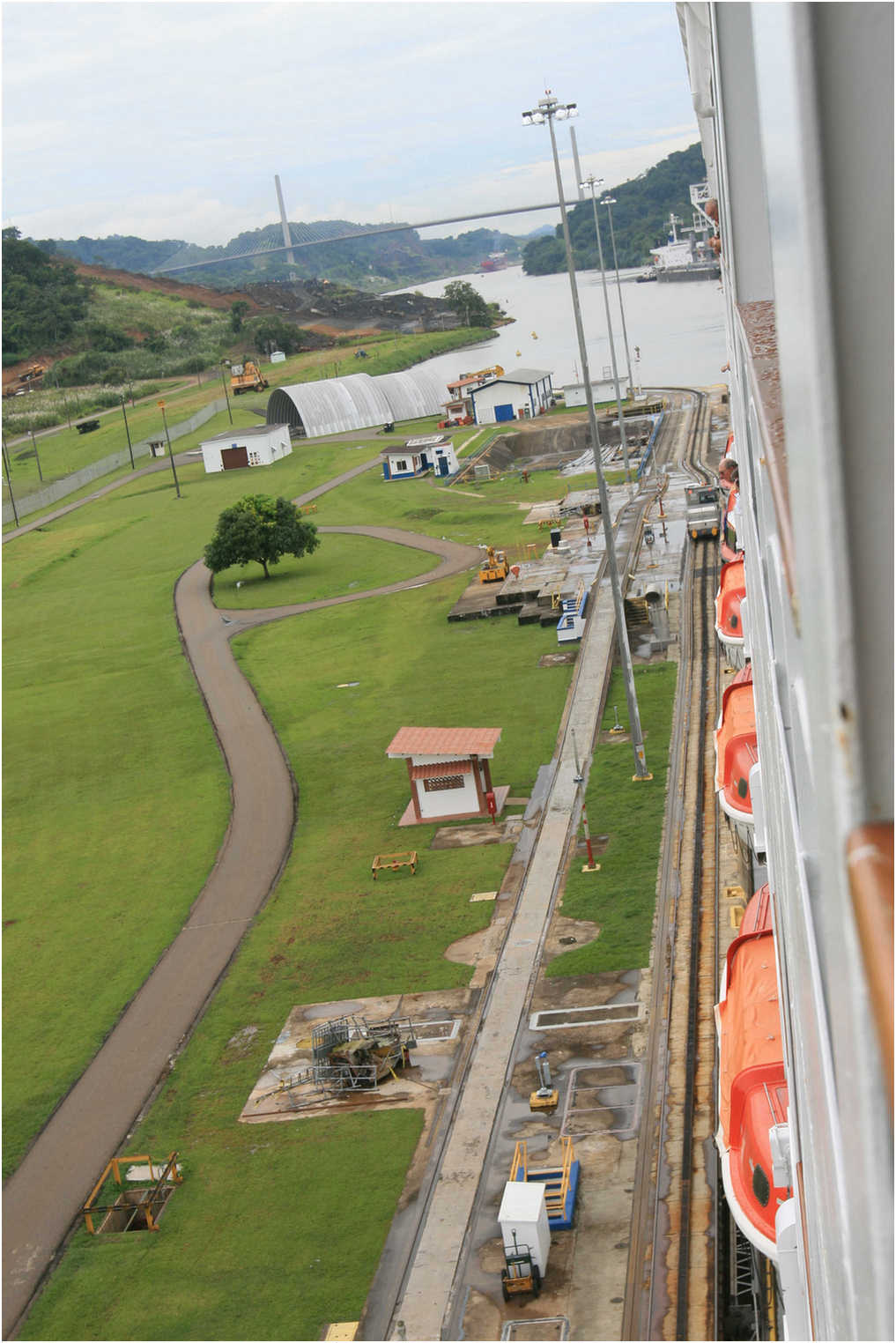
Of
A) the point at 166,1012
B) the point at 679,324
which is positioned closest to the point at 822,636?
the point at 166,1012

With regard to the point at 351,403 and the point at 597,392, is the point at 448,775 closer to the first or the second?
the point at 597,392

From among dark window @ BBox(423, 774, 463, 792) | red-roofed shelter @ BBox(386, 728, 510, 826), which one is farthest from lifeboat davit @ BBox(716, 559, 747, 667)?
dark window @ BBox(423, 774, 463, 792)

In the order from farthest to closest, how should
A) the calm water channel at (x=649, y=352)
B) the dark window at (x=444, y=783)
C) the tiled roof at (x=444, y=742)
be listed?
the calm water channel at (x=649, y=352) < the dark window at (x=444, y=783) < the tiled roof at (x=444, y=742)

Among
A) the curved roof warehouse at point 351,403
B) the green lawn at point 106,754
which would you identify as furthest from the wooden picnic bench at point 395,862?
the curved roof warehouse at point 351,403

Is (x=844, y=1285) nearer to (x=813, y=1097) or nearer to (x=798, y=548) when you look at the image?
(x=813, y=1097)

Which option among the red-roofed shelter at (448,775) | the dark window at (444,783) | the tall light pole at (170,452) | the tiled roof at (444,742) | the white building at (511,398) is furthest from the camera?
the white building at (511,398)

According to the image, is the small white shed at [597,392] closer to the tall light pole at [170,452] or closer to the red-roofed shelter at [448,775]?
the tall light pole at [170,452]
